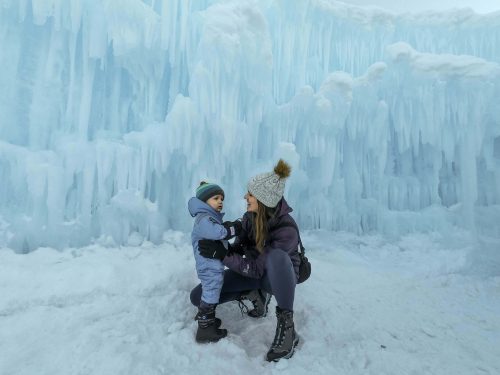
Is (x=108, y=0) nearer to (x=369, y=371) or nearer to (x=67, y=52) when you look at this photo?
(x=67, y=52)

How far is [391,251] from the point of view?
7242mm

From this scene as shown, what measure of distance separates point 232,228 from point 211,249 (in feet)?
1.14

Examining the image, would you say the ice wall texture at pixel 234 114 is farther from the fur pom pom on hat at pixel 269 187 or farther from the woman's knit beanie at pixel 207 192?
the fur pom pom on hat at pixel 269 187

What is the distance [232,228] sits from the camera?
274 centimetres

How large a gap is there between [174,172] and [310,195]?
11.2ft

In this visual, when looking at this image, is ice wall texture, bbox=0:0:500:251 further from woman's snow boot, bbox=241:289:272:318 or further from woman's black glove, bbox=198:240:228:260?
woman's black glove, bbox=198:240:228:260

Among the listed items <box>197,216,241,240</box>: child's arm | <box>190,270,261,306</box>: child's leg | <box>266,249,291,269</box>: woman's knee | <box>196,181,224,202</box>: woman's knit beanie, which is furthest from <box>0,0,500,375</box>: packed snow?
<box>196,181,224,202</box>: woman's knit beanie

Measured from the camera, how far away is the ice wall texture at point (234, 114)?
→ 496 centimetres

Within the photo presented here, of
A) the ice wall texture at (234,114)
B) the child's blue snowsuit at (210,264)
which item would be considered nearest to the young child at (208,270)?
the child's blue snowsuit at (210,264)

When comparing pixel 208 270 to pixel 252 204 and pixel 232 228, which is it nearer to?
pixel 232 228

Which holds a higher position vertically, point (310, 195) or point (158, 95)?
point (158, 95)

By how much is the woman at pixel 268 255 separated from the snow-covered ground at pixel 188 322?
278mm

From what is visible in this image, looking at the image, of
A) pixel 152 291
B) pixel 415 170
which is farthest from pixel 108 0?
pixel 415 170

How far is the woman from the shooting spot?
243 centimetres
